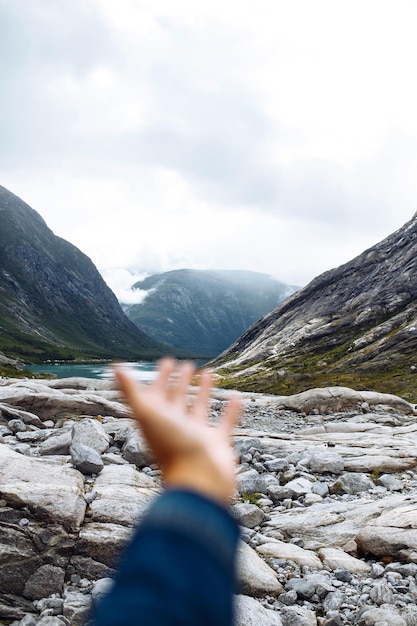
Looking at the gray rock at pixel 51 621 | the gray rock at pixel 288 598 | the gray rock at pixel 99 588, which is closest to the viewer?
the gray rock at pixel 51 621

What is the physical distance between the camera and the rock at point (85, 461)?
12641 mm

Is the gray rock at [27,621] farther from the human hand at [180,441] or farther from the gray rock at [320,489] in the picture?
the gray rock at [320,489]

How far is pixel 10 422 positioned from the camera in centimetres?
1958

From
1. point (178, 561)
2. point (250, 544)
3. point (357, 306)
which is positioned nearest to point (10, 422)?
point (250, 544)

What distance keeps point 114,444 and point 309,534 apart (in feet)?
32.9

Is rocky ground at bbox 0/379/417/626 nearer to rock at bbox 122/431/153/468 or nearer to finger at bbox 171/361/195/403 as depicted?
rock at bbox 122/431/153/468

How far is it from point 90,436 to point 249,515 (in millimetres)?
7298

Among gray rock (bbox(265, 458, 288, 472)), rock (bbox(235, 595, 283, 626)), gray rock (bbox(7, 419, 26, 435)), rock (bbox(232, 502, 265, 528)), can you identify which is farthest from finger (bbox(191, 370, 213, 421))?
gray rock (bbox(7, 419, 26, 435))

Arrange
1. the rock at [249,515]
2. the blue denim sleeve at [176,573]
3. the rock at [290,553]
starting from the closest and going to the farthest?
the blue denim sleeve at [176,573] → the rock at [290,553] → the rock at [249,515]

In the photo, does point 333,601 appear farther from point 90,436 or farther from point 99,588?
point 90,436

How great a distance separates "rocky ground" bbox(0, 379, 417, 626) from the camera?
8.18 metres

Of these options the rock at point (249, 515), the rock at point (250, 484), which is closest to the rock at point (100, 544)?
the rock at point (249, 515)

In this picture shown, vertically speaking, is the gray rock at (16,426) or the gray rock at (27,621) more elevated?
the gray rock at (16,426)

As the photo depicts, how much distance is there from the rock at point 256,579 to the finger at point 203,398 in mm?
7849
